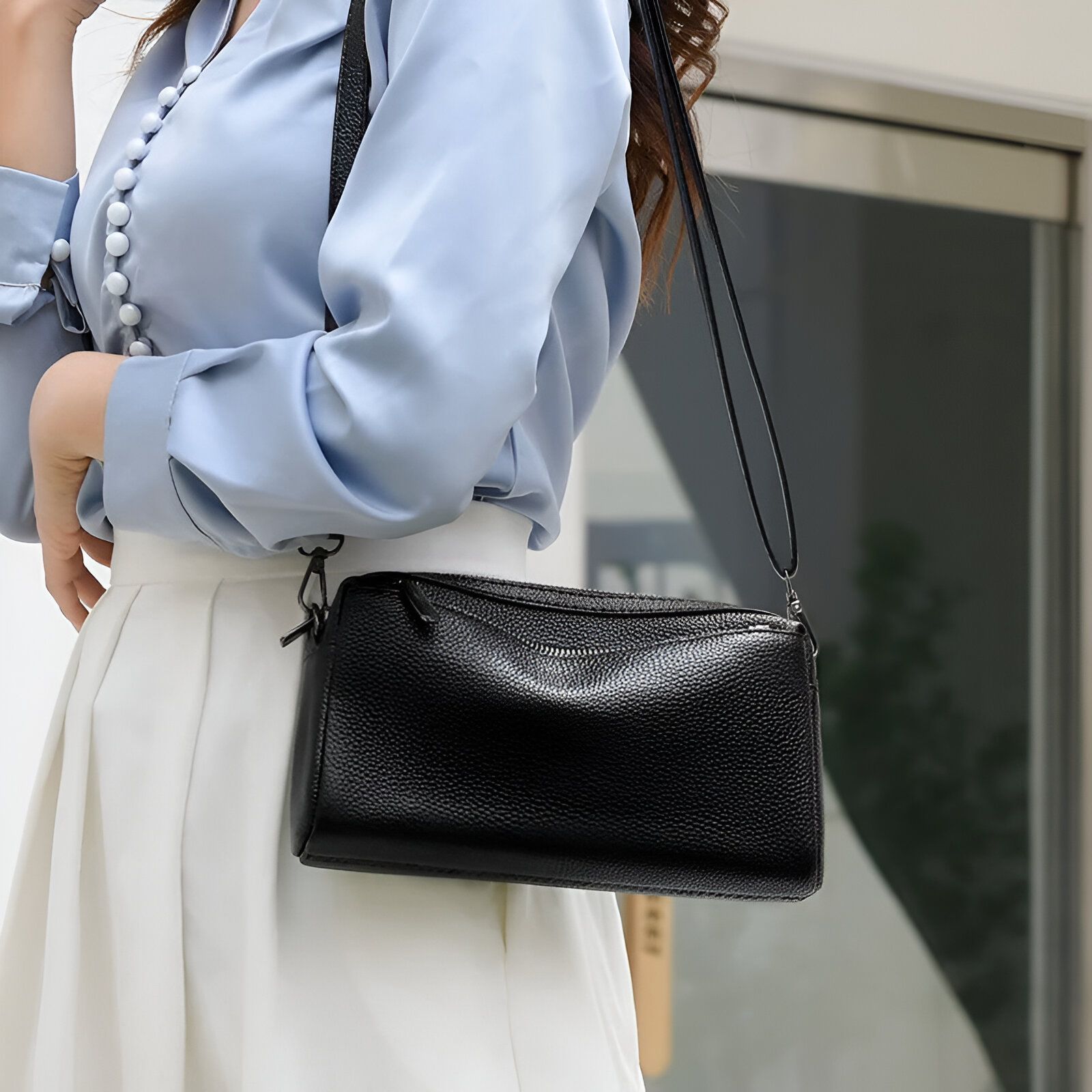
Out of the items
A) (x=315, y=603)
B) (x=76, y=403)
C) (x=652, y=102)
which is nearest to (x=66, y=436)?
(x=76, y=403)

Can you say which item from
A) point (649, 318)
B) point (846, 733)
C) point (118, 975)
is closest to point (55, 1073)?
point (118, 975)

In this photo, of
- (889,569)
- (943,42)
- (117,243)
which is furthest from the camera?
(889,569)

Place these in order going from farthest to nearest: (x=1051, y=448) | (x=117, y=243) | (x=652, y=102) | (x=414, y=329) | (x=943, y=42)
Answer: (x=1051, y=448) → (x=943, y=42) → (x=652, y=102) → (x=117, y=243) → (x=414, y=329)

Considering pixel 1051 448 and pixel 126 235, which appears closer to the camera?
pixel 126 235

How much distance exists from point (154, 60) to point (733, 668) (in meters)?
0.43

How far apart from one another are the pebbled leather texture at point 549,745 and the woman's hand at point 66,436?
0.13 metres

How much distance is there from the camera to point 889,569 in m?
1.81

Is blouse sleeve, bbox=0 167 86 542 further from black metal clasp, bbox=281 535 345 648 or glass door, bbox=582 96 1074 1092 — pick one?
glass door, bbox=582 96 1074 1092

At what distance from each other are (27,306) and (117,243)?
12 cm

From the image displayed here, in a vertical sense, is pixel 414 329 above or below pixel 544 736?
above

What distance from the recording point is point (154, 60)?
2.19 feet

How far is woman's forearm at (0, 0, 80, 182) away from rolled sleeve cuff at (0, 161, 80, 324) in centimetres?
3

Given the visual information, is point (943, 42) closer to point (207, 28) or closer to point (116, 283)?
point (207, 28)

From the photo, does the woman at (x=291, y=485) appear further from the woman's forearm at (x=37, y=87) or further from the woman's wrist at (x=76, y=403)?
the woman's forearm at (x=37, y=87)
